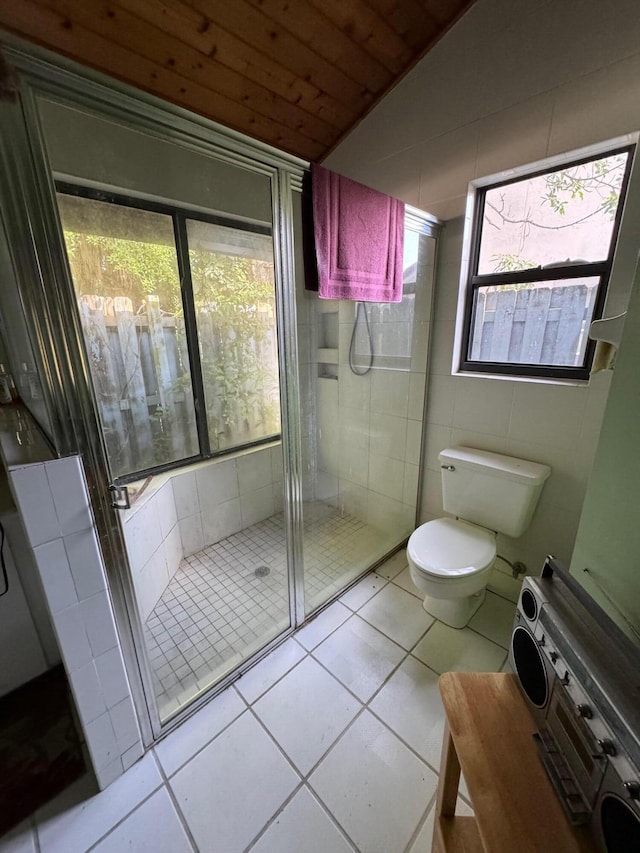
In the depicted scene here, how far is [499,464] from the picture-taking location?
5.34 feet

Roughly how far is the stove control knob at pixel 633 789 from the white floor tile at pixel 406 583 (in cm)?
146

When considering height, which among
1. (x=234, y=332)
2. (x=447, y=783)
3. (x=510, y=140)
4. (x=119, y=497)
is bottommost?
(x=447, y=783)

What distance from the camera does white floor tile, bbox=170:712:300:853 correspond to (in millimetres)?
988

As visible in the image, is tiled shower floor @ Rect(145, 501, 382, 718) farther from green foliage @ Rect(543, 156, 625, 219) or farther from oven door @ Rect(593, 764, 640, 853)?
green foliage @ Rect(543, 156, 625, 219)

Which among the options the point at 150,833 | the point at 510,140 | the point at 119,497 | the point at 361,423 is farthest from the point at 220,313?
the point at 150,833

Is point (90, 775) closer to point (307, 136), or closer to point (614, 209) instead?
point (307, 136)

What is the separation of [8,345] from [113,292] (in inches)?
26.5

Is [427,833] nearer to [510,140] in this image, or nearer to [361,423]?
[361,423]

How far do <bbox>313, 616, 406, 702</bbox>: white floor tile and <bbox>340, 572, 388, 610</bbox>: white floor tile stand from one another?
133 mm

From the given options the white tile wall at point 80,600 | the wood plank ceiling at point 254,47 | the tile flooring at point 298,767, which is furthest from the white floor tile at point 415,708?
Answer: the wood plank ceiling at point 254,47

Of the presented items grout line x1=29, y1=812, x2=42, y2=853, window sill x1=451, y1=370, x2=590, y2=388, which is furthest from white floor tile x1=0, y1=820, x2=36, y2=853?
window sill x1=451, y1=370, x2=590, y2=388

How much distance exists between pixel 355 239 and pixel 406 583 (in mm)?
1835

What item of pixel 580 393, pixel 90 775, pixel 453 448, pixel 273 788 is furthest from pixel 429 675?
pixel 580 393

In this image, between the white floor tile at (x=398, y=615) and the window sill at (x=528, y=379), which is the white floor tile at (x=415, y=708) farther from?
the window sill at (x=528, y=379)
